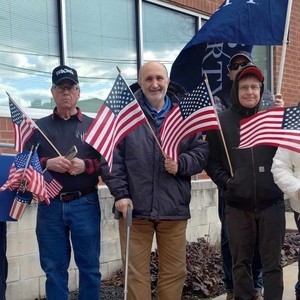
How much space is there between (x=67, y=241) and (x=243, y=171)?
147 cm

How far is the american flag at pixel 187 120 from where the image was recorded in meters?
3.86

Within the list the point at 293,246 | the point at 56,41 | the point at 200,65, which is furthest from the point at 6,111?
the point at 293,246

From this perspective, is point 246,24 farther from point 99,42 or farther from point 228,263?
point 228,263

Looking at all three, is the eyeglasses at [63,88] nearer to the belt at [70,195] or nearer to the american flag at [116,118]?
the american flag at [116,118]

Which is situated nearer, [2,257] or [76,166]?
[76,166]

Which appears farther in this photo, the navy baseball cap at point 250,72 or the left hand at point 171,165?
the navy baseball cap at point 250,72

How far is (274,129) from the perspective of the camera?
3.86 m

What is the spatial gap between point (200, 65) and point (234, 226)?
2.14m

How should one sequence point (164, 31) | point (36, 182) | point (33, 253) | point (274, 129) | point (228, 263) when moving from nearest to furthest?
point (36, 182), point (274, 129), point (228, 263), point (33, 253), point (164, 31)

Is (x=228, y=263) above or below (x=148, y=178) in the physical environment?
below

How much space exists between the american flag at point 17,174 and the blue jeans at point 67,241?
0.33 m

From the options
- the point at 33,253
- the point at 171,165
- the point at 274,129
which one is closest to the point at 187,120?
the point at 171,165

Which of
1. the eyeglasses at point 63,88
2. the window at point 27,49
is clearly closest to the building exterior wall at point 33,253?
the window at point 27,49

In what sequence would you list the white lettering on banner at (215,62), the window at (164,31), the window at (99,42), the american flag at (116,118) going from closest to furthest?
the american flag at (116,118) < the white lettering on banner at (215,62) < the window at (99,42) < the window at (164,31)
